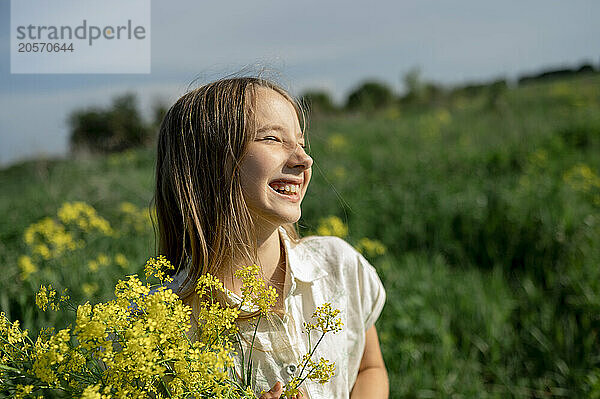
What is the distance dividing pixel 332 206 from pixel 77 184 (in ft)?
8.69

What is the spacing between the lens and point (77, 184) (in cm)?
536

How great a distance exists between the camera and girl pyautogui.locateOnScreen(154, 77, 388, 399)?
1.21 m

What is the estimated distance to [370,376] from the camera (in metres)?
1.54

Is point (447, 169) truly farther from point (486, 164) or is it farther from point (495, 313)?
point (495, 313)

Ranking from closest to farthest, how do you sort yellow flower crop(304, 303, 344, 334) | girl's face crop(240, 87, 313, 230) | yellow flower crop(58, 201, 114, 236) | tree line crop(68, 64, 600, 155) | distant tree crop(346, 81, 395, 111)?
yellow flower crop(304, 303, 344, 334), girl's face crop(240, 87, 313, 230), yellow flower crop(58, 201, 114, 236), tree line crop(68, 64, 600, 155), distant tree crop(346, 81, 395, 111)

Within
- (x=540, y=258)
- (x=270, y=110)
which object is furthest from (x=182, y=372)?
(x=540, y=258)

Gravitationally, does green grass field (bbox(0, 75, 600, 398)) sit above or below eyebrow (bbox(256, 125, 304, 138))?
below

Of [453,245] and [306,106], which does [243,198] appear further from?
[453,245]

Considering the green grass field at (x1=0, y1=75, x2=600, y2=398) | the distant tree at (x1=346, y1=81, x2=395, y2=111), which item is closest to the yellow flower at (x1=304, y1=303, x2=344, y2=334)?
the green grass field at (x1=0, y1=75, x2=600, y2=398)

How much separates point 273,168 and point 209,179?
0.53 feet

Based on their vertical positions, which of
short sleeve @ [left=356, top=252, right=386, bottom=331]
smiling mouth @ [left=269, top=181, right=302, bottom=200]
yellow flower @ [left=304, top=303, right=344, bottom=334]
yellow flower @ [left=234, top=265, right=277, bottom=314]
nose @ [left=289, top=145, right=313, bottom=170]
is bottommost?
short sleeve @ [left=356, top=252, right=386, bottom=331]

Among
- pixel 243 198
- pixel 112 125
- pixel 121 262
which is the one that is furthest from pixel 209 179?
pixel 112 125

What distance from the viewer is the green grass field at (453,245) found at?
2.72 metres

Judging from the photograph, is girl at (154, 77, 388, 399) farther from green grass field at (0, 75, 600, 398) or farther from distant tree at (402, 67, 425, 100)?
distant tree at (402, 67, 425, 100)
